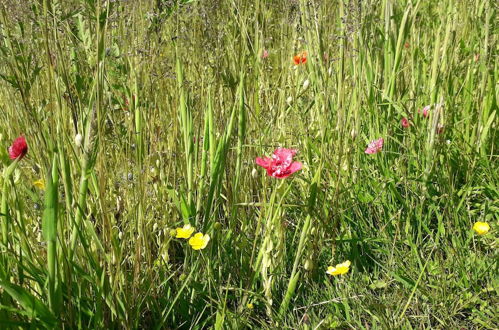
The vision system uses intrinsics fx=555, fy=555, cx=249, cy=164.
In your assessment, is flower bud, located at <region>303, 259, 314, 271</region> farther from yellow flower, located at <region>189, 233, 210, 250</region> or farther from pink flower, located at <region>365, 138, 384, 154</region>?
pink flower, located at <region>365, 138, 384, 154</region>

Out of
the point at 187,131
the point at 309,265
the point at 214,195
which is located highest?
the point at 187,131

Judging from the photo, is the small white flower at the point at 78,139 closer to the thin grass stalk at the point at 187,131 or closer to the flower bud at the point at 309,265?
the thin grass stalk at the point at 187,131

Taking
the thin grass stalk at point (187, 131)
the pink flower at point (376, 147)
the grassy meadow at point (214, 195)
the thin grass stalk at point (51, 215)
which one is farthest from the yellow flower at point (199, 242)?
the pink flower at point (376, 147)

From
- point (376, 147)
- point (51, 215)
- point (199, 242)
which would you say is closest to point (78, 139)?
point (51, 215)

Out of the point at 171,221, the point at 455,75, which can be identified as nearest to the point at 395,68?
the point at 455,75

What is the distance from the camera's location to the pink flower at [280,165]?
119cm

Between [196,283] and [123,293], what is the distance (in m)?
0.20

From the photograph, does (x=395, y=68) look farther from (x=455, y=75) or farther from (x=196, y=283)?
(x=196, y=283)

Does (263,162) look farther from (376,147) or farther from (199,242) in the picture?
(376,147)

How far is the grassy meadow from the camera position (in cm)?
110

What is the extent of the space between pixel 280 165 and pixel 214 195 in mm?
301

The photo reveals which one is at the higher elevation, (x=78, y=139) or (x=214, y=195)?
(x=78, y=139)

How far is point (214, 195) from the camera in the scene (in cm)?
147

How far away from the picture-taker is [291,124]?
182cm
